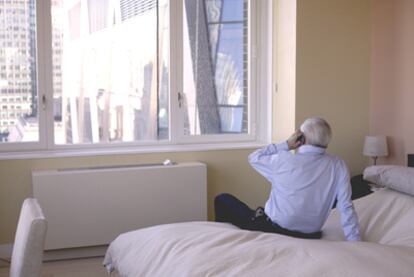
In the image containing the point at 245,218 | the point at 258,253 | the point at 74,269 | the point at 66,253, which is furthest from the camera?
the point at 66,253

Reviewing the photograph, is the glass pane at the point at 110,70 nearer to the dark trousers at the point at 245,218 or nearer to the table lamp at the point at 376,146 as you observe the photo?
the dark trousers at the point at 245,218

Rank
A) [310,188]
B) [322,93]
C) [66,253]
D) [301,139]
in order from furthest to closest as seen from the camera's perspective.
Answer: [322,93] < [66,253] < [301,139] < [310,188]

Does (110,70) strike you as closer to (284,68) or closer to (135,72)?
(135,72)

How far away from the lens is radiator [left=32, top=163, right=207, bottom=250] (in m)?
4.20

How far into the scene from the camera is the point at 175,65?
4.78 m

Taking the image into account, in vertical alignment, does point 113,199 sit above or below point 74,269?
above

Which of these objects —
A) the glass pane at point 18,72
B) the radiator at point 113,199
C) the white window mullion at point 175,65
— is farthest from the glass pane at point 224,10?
the glass pane at point 18,72

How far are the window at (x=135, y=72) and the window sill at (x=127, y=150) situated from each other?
50 mm

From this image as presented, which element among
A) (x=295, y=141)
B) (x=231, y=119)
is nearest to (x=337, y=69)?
(x=231, y=119)

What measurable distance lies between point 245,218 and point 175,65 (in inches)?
72.6

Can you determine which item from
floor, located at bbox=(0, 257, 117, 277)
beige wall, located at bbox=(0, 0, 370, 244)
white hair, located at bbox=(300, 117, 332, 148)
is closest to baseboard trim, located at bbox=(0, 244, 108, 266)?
floor, located at bbox=(0, 257, 117, 277)

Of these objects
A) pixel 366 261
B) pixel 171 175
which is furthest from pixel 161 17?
pixel 366 261

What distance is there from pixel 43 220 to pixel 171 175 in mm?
2667

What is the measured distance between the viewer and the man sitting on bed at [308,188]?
121 inches
